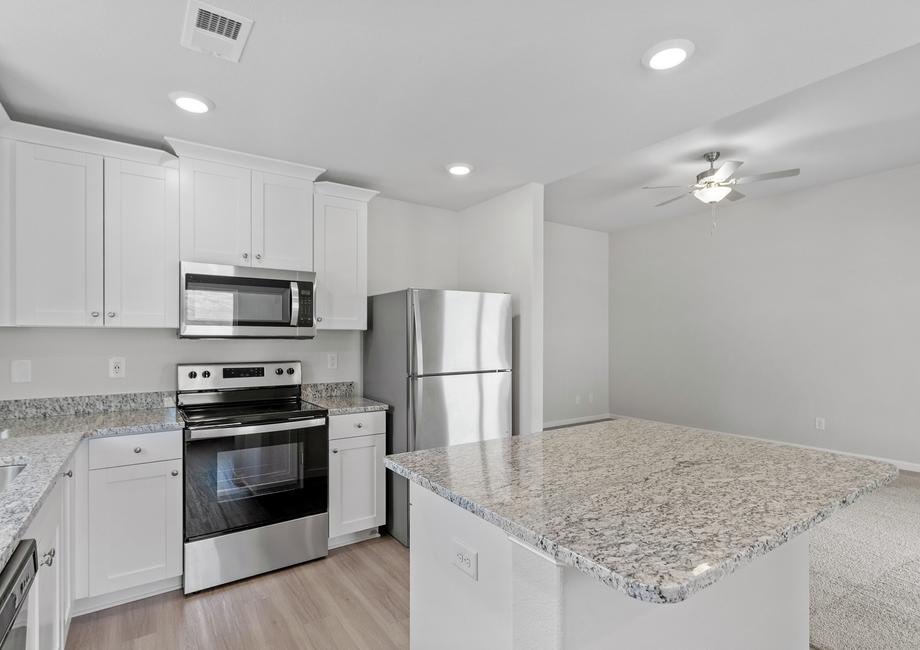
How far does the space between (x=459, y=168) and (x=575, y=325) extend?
11.7ft

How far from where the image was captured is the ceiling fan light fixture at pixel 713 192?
145 inches

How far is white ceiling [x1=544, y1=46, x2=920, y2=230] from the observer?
260 centimetres

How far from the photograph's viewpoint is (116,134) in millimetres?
2555

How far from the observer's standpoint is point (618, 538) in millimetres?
878

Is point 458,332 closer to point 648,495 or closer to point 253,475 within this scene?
point 253,475

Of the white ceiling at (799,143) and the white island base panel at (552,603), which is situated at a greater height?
the white ceiling at (799,143)

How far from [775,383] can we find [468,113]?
4380mm

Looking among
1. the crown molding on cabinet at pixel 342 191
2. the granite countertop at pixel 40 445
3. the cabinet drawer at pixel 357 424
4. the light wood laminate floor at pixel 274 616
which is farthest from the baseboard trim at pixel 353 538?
the crown molding on cabinet at pixel 342 191

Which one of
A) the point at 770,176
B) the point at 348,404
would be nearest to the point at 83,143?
the point at 348,404

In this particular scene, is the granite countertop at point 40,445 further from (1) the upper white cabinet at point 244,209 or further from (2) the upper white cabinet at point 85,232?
(1) the upper white cabinet at point 244,209

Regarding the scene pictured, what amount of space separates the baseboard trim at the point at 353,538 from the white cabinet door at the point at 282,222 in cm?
170

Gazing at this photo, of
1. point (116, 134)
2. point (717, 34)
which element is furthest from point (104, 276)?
point (717, 34)

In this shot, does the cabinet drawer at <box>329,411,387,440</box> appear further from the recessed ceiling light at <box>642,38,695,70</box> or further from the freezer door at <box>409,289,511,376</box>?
the recessed ceiling light at <box>642,38,695,70</box>

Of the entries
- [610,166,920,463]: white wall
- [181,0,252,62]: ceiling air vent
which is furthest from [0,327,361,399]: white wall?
[610,166,920,463]: white wall
